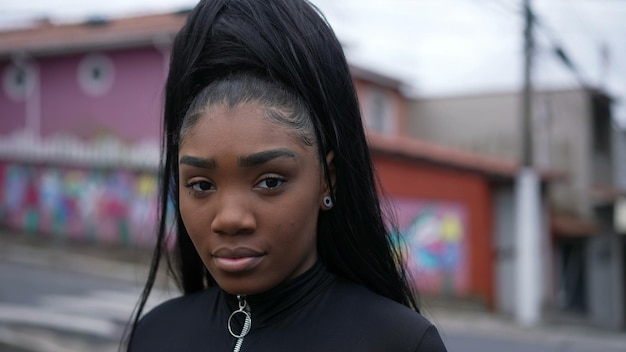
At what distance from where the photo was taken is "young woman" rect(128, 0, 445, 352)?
4.24 feet

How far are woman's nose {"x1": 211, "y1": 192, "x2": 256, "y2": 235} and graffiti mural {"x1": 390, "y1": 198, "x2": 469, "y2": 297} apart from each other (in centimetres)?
1306

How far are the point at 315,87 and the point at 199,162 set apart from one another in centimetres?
25

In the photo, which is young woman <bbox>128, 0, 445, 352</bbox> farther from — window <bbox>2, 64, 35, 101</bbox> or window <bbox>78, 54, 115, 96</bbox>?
window <bbox>2, 64, 35, 101</bbox>

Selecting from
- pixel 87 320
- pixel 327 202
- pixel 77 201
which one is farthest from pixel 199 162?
pixel 77 201

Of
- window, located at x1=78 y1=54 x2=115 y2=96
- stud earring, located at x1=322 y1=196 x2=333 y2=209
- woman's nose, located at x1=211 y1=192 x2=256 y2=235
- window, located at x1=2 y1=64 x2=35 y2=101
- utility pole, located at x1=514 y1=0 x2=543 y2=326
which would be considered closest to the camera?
woman's nose, located at x1=211 y1=192 x2=256 y2=235

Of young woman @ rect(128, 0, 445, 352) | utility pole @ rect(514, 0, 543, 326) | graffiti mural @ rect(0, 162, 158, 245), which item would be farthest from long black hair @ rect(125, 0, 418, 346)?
graffiti mural @ rect(0, 162, 158, 245)

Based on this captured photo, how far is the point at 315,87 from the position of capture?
137cm

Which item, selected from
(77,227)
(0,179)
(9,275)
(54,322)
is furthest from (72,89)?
(54,322)

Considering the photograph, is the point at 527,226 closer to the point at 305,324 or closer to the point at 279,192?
the point at 305,324

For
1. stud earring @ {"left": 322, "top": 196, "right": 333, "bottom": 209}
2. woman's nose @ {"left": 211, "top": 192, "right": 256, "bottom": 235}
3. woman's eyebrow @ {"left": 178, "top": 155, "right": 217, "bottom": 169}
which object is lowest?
woman's nose @ {"left": 211, "top": 192, "right": 256, "bottom": 235}

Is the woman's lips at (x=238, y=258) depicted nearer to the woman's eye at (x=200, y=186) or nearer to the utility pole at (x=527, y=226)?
the woman's eye at (x=200, y=186)

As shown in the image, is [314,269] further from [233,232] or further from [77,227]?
[77,227]

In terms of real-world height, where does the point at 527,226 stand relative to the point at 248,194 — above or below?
below

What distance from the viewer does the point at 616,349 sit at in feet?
34.1
